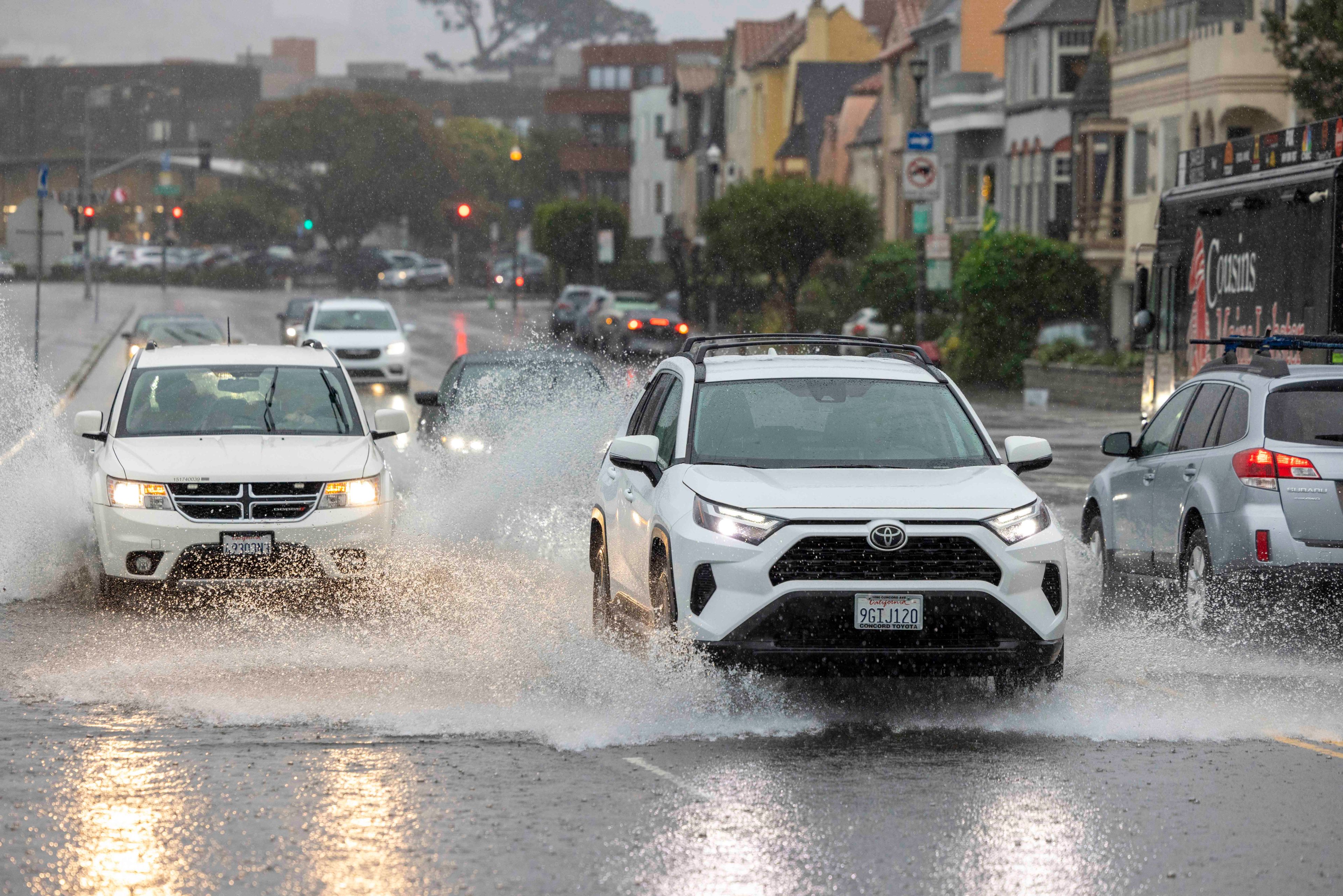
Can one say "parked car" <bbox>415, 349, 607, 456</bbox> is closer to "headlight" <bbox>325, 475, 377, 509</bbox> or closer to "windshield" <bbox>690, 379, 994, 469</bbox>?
"headlight" <bbox>325, 475, 377, 509</bbox>

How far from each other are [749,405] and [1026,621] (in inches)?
74.8

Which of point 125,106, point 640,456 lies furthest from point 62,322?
point 125,106

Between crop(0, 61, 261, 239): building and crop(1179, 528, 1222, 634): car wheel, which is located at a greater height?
crop(0, 61, 261, 239): building

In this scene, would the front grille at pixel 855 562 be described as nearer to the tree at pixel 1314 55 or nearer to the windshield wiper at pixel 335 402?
the windshield wiper at pixel 335 402

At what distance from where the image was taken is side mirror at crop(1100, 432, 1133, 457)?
12.5 m

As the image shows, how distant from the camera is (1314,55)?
3069cm

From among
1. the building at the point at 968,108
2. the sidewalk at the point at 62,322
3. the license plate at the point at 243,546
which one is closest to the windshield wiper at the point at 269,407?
the license plate at the point at 243,546

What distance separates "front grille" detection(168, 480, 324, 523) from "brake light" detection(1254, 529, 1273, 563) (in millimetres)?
5436

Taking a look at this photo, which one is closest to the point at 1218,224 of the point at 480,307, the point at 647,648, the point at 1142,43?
the point at 647,648

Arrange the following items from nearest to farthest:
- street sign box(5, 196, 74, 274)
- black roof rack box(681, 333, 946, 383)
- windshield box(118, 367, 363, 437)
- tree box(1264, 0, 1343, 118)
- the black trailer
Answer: black roof rack box(681, 333, 946, 383), windshield box(118, 367, 363, 437), the black trailer, tree box(1264, 0, 1343, 118), street sign box(5, 196, 74, 274)

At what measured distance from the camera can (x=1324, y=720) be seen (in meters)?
8.97

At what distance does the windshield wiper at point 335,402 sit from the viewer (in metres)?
13.5

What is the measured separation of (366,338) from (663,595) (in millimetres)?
28651

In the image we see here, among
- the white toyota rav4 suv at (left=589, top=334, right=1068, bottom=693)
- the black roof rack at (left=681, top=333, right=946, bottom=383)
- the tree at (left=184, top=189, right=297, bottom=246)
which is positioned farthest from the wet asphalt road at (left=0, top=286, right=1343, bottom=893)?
the tree at (left=184, top=189, right=297, bottom=246)
